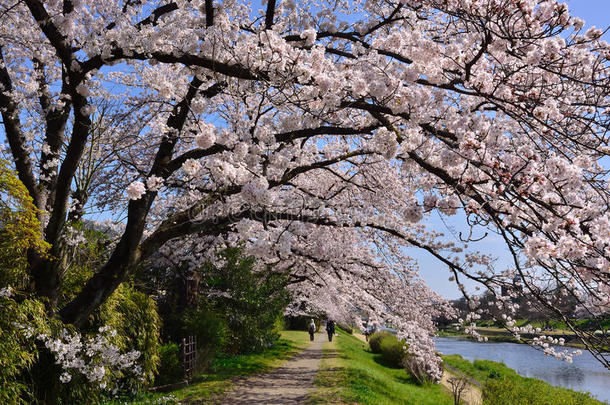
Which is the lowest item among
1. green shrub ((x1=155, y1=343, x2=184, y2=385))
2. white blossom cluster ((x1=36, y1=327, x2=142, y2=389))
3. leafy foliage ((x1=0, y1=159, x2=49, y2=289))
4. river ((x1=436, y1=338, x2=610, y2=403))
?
river ((x1=436, y1=338, x2=610, y2=403))

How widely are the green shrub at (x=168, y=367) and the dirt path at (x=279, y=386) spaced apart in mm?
1565

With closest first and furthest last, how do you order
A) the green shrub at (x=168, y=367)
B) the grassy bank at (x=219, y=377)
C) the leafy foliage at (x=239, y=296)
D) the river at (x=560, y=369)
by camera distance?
the grassy bank at (x=219, y=377)
the green shrub at (x=168, y=367)
the leafy foliage at (x=239, y=296)
the river at (x=560, y=369)

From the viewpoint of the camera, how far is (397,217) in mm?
10297

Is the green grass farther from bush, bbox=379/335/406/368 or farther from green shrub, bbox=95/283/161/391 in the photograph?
green shrub, bbox=95/283/161/391

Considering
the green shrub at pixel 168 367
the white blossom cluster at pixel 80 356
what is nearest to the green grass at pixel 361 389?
the green shrub at pixel 168 367

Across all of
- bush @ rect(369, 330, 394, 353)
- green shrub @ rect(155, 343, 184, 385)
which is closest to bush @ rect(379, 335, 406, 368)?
bush @ rect(369, 330, 394, 353)

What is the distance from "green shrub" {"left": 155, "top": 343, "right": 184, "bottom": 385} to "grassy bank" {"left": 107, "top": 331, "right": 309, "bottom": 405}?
507 millimetres

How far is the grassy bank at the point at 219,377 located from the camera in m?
8.23

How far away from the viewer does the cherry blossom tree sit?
4043 mm

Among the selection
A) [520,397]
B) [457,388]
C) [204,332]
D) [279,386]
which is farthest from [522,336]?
[204,332]

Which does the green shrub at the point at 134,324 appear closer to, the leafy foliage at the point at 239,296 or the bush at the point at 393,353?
the leafy foliage at the point at 239,296

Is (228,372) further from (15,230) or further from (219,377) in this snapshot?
(15,230)

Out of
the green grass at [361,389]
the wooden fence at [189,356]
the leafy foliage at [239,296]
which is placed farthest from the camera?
the leafy foliage at [239,296]

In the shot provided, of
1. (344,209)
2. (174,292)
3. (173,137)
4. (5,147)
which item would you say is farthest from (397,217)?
(5,147)
